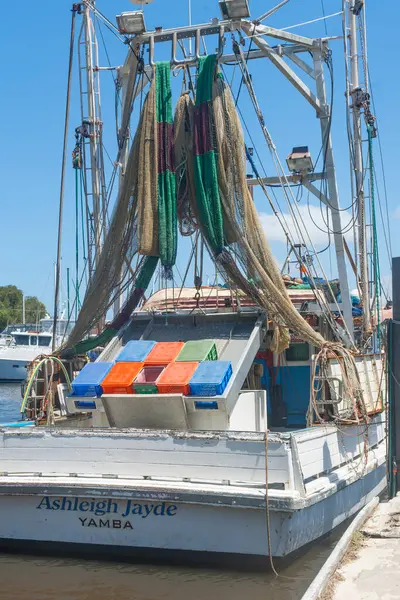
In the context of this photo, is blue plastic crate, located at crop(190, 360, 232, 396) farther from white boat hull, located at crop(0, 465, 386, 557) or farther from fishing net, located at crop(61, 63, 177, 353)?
fishing net, located at crop(61, 63, 177, 353)

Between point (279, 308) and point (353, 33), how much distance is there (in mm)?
7244

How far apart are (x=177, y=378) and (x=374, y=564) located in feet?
10.3

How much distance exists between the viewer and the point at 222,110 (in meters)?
10.3

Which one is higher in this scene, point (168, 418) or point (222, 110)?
point (222, 110)

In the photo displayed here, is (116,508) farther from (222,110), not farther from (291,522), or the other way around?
(222,110)

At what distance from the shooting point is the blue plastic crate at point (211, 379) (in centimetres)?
863

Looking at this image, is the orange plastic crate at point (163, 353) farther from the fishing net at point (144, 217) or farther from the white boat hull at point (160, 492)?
the white boat hull at point (160, 492)

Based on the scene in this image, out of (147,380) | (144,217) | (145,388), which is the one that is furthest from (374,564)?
(144,217)

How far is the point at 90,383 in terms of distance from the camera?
9141 millimetres

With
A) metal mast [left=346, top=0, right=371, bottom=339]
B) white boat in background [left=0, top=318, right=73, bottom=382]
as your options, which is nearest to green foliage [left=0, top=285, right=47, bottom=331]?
white boat in background [left=0, top=318, right=73, bottom=382]

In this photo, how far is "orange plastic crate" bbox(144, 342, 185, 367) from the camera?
945 cm

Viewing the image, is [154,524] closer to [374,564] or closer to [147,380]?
[147,380]

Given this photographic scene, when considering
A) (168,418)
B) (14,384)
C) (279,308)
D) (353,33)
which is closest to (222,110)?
(279,308)

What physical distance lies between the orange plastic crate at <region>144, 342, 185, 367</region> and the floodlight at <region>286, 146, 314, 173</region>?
17.7ft
